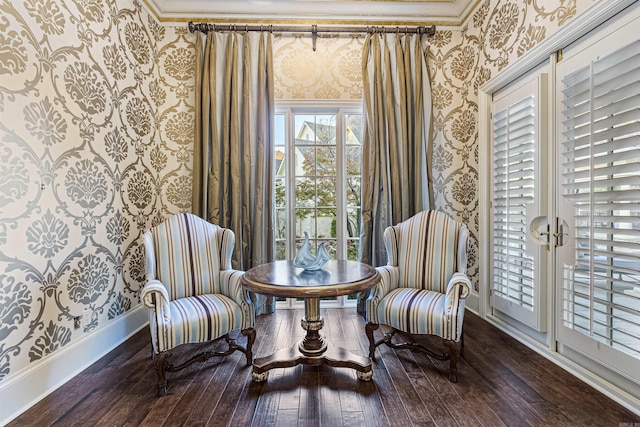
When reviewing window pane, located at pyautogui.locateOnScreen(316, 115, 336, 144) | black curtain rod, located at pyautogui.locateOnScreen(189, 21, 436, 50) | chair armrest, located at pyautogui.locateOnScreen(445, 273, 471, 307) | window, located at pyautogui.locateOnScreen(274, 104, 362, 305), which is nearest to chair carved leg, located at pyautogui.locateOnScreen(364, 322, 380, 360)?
chair armrest, located at pyautogui.locateOnScreen(445, 273, 471, 307)

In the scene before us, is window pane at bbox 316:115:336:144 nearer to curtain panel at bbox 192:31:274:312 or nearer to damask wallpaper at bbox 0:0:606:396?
damask wallpaper at bbox 0:0:606:396

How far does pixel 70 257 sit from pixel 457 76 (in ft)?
11.9

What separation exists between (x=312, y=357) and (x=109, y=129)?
2237mm

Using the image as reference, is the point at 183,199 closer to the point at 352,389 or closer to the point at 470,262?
the point at 352,389

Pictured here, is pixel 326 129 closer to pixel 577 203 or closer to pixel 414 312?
pixel 414 312

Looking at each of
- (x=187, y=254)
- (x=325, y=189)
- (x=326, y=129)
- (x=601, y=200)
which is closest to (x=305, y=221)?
(x=325, y=189)

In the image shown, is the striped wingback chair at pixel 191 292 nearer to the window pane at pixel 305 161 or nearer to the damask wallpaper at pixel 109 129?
the damask wallpaper at pixel 109 129

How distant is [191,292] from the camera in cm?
214

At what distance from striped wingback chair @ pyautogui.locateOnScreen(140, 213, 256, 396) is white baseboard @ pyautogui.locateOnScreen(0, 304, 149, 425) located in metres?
0.57

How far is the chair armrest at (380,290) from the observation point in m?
2.03

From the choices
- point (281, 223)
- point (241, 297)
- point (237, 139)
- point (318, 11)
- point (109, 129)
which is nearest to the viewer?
point (241, 297)

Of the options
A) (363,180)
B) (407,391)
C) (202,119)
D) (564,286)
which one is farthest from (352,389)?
(202,119)

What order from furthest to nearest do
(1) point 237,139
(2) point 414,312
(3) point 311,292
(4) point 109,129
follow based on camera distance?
(1) point 237,139
(4) point 109,129
(2) point 414,312
(3) point 311,292

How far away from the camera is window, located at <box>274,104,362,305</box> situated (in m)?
3.13
